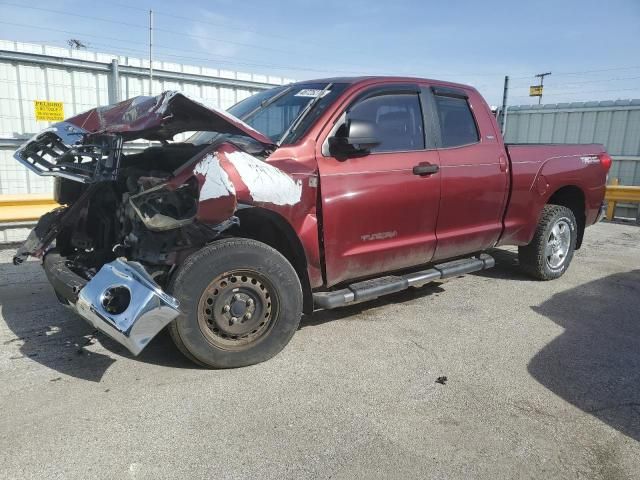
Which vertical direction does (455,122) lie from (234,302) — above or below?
above

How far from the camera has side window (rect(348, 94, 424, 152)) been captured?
388 cm

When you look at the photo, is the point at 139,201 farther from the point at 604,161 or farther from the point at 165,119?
the point at 604,161

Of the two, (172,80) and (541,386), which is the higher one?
(172,80)

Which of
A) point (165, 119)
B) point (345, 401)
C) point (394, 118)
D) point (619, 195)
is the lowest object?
point (345, 401)

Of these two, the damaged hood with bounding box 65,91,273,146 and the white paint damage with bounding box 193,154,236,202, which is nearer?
the white paint damage with bounding box 193,154,236,202

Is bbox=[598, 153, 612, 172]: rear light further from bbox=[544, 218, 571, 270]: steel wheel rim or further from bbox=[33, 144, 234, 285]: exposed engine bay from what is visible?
bbox=[33, 144, 234, 285]: exposed engine bay

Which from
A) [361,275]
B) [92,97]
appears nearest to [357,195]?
[361,275]

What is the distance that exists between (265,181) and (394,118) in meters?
1.48

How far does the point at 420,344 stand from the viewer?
12.5ft

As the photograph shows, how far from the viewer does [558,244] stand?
5.66m

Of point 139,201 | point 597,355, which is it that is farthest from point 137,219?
point 597,355

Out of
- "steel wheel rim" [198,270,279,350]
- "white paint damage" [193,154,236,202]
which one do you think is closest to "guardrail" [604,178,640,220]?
"steel wheel rim" [198,270,279,350]

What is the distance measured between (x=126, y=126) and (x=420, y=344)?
2.65 m

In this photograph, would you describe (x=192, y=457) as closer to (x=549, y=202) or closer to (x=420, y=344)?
(x=420, y=344)
